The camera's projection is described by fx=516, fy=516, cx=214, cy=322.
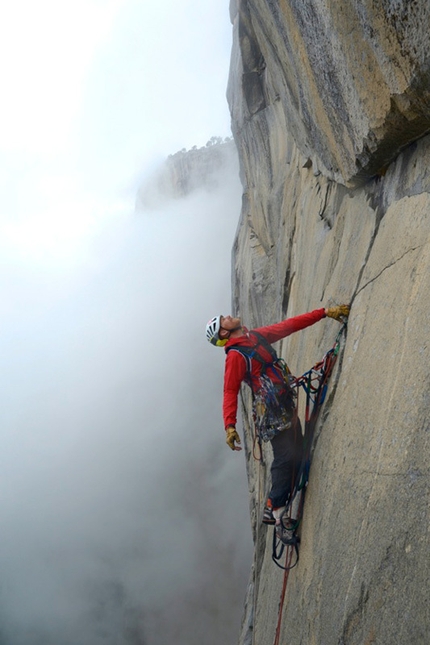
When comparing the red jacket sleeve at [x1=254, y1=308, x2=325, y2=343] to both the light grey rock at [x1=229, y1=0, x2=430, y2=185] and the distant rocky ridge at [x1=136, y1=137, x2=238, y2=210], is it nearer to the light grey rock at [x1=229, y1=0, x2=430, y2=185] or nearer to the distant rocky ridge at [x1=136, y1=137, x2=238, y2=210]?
the light grey rock at [x1=229, y1=0, x2=430, y2=185]

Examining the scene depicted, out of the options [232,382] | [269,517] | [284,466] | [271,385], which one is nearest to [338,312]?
[271,385]

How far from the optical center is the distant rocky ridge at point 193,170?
161ft

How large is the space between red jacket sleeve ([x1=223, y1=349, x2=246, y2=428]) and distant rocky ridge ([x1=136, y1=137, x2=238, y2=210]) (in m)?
43.8

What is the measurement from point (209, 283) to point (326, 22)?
53.5 meters

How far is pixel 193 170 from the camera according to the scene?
179 ft

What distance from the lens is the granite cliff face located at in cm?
279

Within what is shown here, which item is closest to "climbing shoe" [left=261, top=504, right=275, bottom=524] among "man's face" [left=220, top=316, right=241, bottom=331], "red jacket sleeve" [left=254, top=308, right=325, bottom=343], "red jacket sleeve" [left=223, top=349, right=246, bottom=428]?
"red jacket sleeve" [left=223, top=349, right=246, bottom=428]

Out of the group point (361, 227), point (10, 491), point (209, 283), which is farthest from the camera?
point (10, 491)

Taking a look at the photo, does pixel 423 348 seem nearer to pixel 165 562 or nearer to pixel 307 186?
pixel 307 186

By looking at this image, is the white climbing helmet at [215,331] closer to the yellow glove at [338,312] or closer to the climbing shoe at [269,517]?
the yellow glove at [338,312]

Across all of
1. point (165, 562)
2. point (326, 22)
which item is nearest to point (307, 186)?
point (326, 22)

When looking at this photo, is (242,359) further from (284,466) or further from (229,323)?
(284,466)

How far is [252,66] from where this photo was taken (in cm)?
1167

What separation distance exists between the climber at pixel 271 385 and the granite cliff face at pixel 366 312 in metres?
0.25
